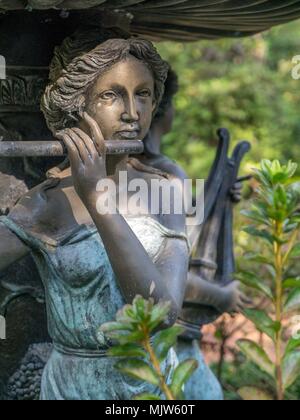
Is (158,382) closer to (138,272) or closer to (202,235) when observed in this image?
(138,272)

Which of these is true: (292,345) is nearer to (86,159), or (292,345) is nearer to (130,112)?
(86,159)

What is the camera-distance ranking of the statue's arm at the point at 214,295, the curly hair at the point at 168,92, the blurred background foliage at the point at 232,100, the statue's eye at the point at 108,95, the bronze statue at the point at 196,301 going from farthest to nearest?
the blurred background foliage at the point at 232,100 < the curly hair at the point at 168,92 < the statue's arm at the point at 214,295 < the bronze statue at the point at 196,301 < the statue's eye at the point at 108,95

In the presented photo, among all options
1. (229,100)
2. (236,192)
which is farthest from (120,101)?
(229,100)

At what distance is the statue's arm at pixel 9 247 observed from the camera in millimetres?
2885

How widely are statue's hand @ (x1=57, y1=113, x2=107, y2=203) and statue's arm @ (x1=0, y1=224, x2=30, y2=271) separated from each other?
1.11 feet

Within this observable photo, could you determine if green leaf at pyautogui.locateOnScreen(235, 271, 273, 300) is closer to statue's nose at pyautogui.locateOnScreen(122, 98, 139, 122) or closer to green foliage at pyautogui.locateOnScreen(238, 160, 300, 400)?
green foliage at pyautogui.locateOnScreen(238, 160, 300, 400)

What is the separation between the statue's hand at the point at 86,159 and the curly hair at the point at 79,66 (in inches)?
8.7

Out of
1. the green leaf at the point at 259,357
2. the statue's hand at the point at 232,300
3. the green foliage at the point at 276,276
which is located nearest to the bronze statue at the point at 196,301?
the statue's hand at the point at 232,300

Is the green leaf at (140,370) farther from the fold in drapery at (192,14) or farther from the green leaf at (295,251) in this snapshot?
the fold in drapery at (192,14)

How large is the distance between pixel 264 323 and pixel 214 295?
1.99m

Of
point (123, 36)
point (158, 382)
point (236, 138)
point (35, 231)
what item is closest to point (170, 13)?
point (123, 36)

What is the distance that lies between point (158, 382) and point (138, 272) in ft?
2.45

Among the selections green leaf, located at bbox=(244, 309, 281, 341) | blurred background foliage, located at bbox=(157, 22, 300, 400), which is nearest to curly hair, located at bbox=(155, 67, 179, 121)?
green leaf, located at bbox=(244, 309, 281, 341)

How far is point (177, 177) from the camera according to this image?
3650 millimetres
